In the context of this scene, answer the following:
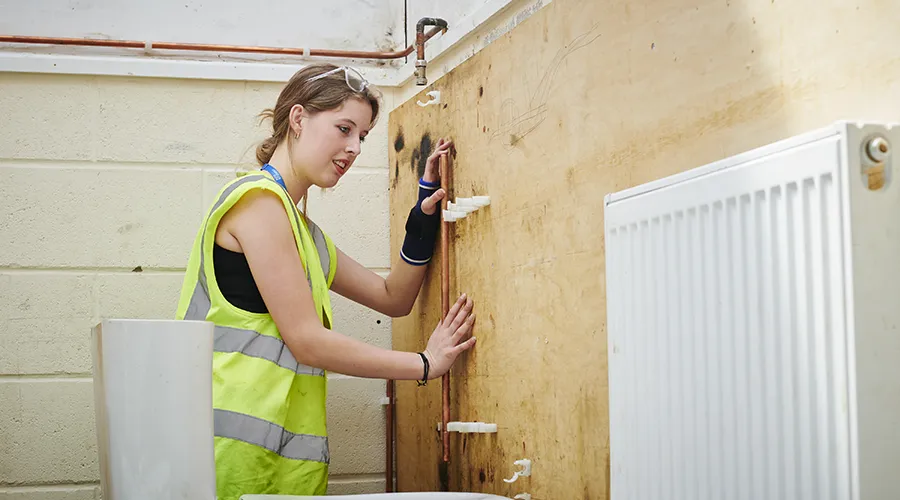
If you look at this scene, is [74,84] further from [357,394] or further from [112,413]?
[112,413]

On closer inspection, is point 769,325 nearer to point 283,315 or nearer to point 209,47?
point 283,315

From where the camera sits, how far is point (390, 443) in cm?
266

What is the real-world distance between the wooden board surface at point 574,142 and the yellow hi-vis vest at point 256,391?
35cm

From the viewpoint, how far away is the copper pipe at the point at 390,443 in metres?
2.66

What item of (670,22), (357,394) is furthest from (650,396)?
(357,394)

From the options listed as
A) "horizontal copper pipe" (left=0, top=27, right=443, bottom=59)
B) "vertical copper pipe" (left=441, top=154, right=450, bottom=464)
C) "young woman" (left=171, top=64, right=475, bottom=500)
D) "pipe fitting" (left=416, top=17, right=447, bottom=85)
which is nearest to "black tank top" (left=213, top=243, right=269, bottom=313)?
"young woman" (left=171, top=64, right=475, bottom=500)

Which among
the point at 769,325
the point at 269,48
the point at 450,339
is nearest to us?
the point at 769,325

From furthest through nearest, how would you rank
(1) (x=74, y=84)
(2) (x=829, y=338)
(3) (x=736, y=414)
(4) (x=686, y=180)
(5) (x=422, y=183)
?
(1) (x=74, y=84) < (5) (x=422, y=183) < (4) (x=686, y=180) < (3) (x=736, y=414) < (2) (x=829, y=338)

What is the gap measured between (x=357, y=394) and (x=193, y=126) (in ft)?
2.83

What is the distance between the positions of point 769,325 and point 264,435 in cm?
116

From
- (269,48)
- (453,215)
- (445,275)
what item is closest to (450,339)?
(445,275)

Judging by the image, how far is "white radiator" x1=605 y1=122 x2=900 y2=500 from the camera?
0.94m

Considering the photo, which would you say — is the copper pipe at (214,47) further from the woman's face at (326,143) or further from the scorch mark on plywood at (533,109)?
the scorch mark on plywood at (533,109)

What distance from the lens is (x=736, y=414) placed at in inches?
43.4
